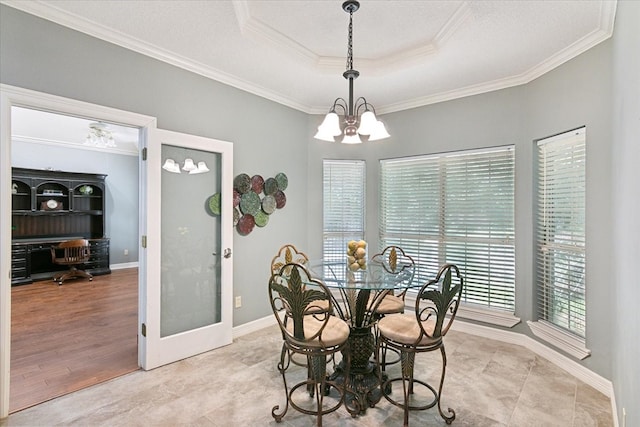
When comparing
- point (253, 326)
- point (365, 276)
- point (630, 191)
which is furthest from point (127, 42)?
point (630, 191)

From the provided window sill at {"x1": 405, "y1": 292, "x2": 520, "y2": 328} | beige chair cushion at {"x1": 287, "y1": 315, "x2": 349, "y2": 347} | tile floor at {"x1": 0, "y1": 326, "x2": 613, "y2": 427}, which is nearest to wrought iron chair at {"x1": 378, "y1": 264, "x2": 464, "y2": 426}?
tile floor at {"x1": 0, "y1": 326, "x2": 613, "y2": 427}

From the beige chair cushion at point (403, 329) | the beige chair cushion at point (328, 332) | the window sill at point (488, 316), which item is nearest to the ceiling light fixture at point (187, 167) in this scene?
the beige chair cushion at point (328, 332)

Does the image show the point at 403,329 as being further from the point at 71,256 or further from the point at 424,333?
the point at 71,256

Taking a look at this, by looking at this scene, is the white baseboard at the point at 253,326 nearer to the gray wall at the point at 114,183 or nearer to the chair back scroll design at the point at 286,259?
the chair back scroll design at the point at 286,259

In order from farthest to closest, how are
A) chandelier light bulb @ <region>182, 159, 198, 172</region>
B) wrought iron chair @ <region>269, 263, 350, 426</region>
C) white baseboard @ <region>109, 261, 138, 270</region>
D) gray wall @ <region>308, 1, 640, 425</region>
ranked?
white baseboard @ <region>109, 261, 138, 270</region> → chandelier light bulb @ <region>182, 159, 198, 172</region> → wrought iron chair @ <region>269, 263, 350, 426</region> → gray wall @ <region>308, 1, 640, 425</region>

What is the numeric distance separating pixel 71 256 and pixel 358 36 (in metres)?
6.63

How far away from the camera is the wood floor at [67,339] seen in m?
2.61

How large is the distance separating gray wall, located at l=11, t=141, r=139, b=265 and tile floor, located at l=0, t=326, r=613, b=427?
604cm

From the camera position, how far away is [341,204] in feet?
14.9

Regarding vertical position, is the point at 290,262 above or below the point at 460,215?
below

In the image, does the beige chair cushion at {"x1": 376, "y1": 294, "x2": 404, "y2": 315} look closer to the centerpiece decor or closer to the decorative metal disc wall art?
the centerpiece decor

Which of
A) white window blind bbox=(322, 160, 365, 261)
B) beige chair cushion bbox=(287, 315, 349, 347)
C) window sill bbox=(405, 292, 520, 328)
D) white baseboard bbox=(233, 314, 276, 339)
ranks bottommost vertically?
white baseboard bbox=(233, 314, 276, 339)

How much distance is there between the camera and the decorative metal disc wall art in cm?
358

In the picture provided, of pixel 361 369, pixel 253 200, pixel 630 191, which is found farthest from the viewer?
pixel 253 200
